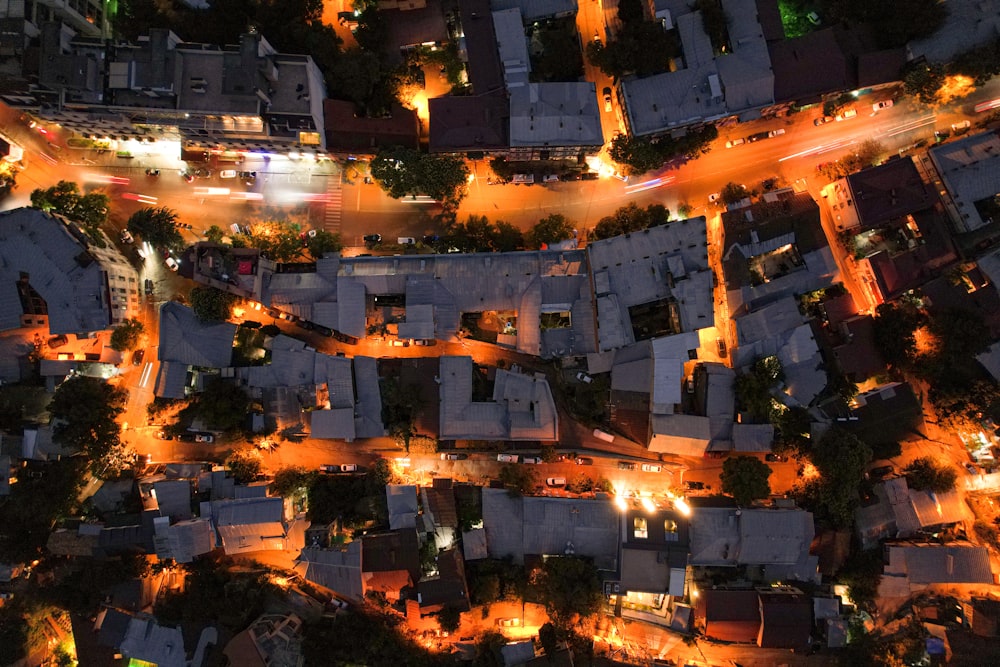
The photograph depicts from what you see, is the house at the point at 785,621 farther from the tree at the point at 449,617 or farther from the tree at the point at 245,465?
the tree at the point at 245,465

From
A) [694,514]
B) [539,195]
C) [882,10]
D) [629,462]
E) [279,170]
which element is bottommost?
[694,514]

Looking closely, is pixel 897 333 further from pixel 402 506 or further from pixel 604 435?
pixel 402 506

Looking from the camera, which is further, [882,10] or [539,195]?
[539,195]

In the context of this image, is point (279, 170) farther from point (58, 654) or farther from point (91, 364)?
point (58, 654)

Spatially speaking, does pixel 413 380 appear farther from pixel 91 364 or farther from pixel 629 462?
pixel 91 364

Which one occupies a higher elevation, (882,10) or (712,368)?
(882,10)

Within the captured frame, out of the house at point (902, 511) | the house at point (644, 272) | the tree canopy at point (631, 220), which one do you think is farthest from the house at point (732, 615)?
the tree canopy at point (631, 220)

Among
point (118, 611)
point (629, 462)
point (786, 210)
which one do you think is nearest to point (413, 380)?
point (629, 462)
